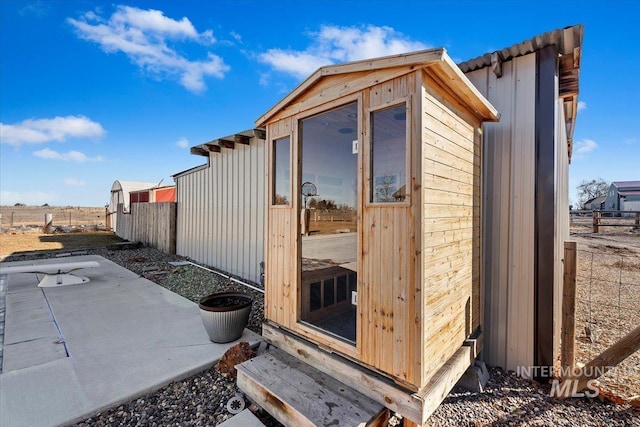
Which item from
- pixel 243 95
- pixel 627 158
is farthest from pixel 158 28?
pixel 627 158

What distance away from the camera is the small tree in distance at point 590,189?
40.5 meters

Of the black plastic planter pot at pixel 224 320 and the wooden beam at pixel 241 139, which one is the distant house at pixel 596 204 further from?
the black plastic planter pot at pixel 224 320

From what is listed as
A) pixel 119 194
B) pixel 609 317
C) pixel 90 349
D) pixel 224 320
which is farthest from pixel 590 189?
pixel 119 194

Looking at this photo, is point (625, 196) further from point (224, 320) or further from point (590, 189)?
point (224, 320)

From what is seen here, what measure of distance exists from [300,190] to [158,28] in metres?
5.83

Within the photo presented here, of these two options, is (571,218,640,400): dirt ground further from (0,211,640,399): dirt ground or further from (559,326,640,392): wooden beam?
(559,326,640,392): wooden beam

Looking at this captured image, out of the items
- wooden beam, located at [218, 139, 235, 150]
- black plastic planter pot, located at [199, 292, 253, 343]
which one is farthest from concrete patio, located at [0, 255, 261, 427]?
wooden beam, located at [218, 139, 235, 150]

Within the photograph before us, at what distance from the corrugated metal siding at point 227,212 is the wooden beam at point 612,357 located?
15.2 ft

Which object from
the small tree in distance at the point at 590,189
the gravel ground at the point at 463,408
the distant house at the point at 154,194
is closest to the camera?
the gravel ground at the point at 463,408

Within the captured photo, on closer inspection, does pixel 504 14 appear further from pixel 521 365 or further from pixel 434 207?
pixel 521 365

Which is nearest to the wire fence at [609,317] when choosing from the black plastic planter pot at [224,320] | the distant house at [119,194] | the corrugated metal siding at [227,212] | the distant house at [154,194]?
the black plastic planter pot at [224,320]

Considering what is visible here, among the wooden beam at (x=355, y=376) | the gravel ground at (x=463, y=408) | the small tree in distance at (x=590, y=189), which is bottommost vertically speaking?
the gravel ground at (x=463, y=408)

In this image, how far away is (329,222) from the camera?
2.89 metres

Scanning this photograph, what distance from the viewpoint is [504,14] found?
393cm
